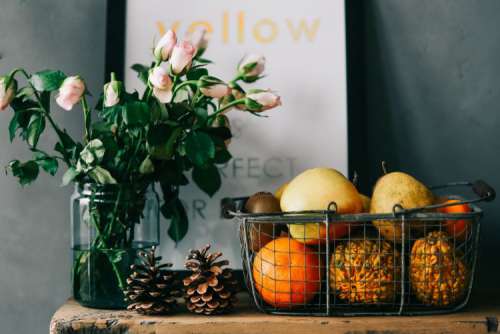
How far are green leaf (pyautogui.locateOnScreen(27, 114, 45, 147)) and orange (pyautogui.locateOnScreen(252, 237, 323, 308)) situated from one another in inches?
15.3

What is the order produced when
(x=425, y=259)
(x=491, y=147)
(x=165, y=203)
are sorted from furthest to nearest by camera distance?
(x=491, y=147) < (x=165, y=203) < (x=425, y=259)

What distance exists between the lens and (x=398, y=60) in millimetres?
1158

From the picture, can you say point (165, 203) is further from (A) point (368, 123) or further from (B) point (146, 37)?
(A) point (368, 123)

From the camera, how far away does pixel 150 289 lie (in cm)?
84

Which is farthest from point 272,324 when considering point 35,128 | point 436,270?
point 35,128

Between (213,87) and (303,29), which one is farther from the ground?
(303,29)

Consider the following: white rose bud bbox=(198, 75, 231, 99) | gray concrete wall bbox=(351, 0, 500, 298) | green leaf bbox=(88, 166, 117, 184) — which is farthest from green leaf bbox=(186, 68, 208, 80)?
gray concrete wall bbox=(351, 0, 500, 298)

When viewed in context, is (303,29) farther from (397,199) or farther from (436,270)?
(436,270)

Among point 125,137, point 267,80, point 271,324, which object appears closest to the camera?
point 271,324

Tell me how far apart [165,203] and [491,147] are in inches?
24.9

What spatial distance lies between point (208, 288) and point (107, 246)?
0.18 metres

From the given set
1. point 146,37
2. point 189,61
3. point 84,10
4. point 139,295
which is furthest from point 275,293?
point 84,10

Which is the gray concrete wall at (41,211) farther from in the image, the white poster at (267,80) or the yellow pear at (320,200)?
the yellow pear at (320,200)

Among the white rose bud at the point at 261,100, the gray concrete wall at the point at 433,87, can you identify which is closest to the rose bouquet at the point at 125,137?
the white rose bud at the point at 261,100
